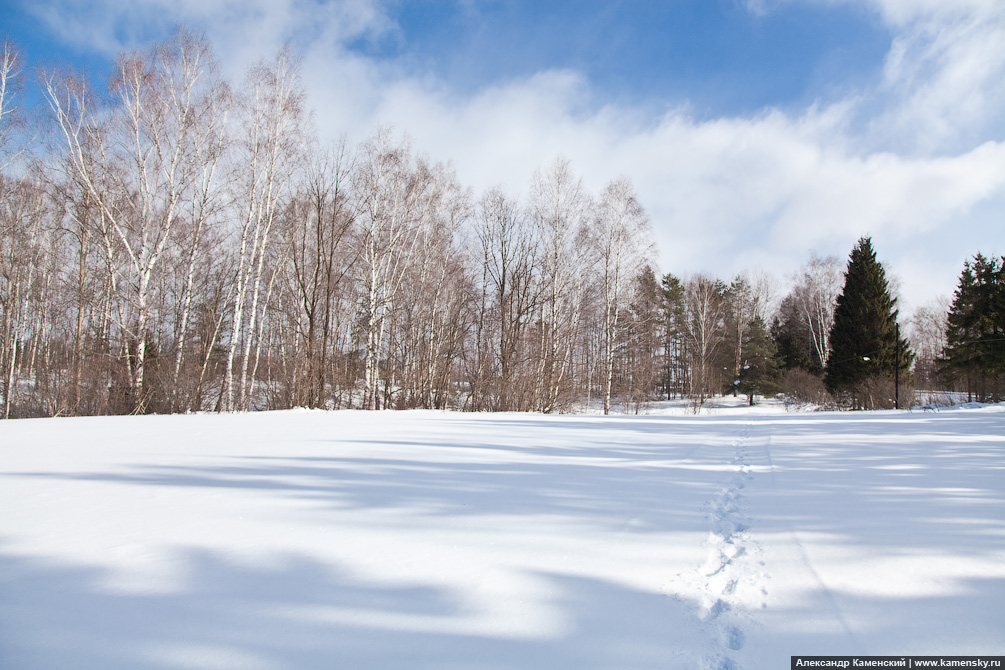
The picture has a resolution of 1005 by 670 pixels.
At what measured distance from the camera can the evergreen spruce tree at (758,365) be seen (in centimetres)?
3300

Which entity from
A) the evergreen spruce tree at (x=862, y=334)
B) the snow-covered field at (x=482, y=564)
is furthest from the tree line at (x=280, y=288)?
the snow-covered field at (x=482, y=564)

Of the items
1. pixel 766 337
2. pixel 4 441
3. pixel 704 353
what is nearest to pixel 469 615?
pixel 4 441

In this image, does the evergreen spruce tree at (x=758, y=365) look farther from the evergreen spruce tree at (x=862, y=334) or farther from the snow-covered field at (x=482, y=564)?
the snow-covered field at (x=482, y=564)

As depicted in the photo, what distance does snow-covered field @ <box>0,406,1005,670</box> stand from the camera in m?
1.58

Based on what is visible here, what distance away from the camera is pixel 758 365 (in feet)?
111

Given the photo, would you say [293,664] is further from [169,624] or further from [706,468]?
[706,468]

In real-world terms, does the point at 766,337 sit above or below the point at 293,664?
above

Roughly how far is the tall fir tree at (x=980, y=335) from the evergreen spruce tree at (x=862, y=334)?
7.77 feet

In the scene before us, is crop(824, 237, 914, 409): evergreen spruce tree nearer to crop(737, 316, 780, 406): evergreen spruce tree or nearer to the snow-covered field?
crop(737, 316, 780, 406): evergreen spruce tree

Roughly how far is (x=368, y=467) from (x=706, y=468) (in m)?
3.33

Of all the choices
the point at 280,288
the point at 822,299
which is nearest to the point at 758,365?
the point at 822,299

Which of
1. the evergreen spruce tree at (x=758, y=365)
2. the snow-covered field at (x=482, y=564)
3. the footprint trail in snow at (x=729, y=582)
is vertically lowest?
the footprint trail in snow at (x=729, y=582)

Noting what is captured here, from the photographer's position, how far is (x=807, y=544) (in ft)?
8.18

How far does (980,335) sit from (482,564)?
3206cm
